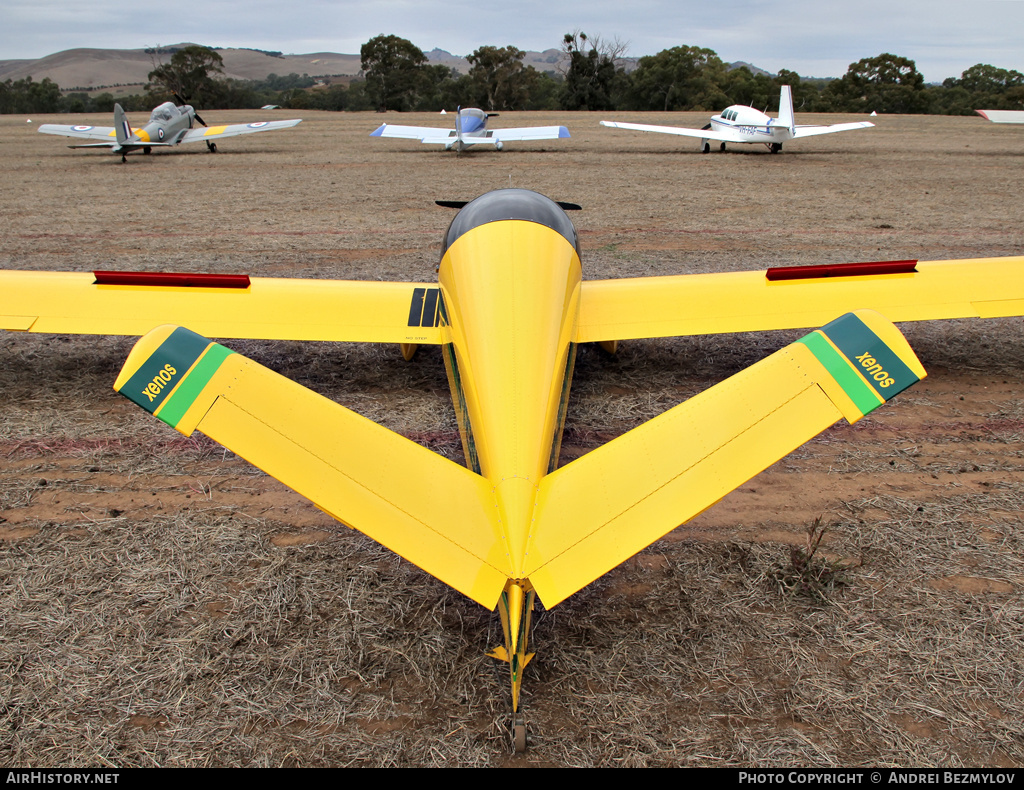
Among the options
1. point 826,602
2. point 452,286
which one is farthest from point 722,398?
point 452,286

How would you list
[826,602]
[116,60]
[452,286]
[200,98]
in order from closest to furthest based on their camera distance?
[826,602] < [452,286] < [200,98] < [116,60]

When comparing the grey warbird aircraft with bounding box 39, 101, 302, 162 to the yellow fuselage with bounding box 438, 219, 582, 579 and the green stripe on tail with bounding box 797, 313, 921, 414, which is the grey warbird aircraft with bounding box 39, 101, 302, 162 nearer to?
the yellow fuselage with bounding box 438, 219, 582, 579

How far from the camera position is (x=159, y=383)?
256 centimetres

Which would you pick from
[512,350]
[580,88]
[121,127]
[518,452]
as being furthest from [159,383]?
[580,88]

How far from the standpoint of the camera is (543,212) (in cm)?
607

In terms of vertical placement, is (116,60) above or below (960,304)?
above

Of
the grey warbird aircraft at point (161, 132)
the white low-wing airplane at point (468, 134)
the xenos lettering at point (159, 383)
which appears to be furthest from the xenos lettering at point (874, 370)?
the grey warbird aircraft at point (161, 132)

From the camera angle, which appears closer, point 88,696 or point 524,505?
point 524,505

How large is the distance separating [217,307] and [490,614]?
4716 millimetres

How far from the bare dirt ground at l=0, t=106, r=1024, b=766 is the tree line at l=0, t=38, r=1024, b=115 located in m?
56.4

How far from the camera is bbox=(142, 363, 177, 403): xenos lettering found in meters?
2.54

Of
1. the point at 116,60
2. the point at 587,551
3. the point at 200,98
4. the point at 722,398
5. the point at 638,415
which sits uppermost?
the point at 116,60

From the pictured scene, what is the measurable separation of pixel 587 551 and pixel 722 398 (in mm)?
930

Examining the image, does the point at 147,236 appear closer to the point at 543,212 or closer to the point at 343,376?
the point at 343,376
